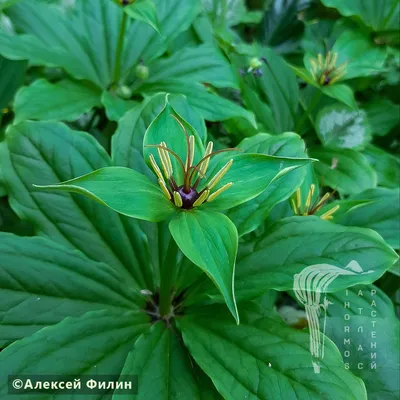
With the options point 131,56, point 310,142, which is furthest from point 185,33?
point 310,142

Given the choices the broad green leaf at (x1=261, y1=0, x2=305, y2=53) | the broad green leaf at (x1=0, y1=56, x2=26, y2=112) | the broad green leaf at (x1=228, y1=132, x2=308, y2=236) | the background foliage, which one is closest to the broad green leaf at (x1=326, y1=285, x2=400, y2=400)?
the background foliage

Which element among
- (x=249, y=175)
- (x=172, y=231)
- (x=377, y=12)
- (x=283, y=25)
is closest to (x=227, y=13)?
(x=283, y=25)

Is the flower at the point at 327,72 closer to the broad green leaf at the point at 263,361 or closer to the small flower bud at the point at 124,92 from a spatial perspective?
the small flower bud at the point at 124,92

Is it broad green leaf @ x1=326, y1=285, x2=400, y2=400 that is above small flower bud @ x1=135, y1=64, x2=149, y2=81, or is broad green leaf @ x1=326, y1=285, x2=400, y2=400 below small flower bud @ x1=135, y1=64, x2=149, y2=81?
below

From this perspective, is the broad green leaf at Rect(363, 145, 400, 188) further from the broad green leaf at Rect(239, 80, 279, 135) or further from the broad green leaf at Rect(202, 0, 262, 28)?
the broad green leaf at Rect(202, 0, 262, 28)

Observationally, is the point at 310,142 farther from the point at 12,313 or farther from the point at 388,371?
the point at 12,313

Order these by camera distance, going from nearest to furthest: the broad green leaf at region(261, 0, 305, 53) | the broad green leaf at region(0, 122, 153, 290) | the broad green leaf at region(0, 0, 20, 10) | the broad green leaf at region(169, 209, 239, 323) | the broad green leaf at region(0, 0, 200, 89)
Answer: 1. the broad green leaf at region(169, 209, 239, 323)
2. the broad green leaf at region(0, 122, 153, 290)
3. the broad green leaf at region(0, 0, 20, 10)
4. the broad green leaf at region(0, 0, 200, 89)
5. the broad green leaf at region(261, 0, 305, 53)

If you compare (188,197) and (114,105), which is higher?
(188,197)

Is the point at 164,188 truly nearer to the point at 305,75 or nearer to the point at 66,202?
the point at 66,202
